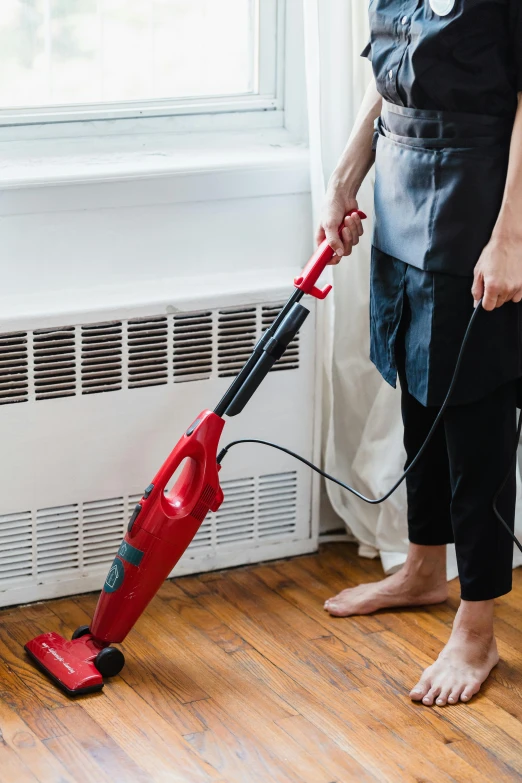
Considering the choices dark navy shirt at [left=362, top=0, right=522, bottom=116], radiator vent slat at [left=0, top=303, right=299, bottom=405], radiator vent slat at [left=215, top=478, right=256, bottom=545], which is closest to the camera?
dark navy shirt at [left=362, top=0, right=522, bottom=116]

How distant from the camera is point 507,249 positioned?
1.67m

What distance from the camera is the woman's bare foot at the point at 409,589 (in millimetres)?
2168

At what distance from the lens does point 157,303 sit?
2129mm

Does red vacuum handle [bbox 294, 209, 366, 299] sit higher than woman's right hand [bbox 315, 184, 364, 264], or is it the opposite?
woman's right hand [bbox 315, 184, 364, 264]

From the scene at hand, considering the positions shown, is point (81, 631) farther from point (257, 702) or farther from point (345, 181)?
point (345, 181)

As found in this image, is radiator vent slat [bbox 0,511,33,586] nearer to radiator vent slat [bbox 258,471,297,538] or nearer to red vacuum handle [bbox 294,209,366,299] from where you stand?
radiator vent slat [bbox 258,471,297,538]

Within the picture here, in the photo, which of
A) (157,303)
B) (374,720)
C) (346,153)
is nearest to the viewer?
(374,720)

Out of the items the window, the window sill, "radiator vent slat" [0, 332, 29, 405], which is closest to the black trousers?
the window sill

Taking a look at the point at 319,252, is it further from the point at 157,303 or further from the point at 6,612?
the point at 6,612

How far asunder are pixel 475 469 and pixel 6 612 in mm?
959

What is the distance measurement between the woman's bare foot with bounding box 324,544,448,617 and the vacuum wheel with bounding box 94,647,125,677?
47cm

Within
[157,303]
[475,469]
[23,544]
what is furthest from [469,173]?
[23,544]

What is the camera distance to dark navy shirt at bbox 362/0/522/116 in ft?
5.24

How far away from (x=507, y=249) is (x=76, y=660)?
100 centimetres
